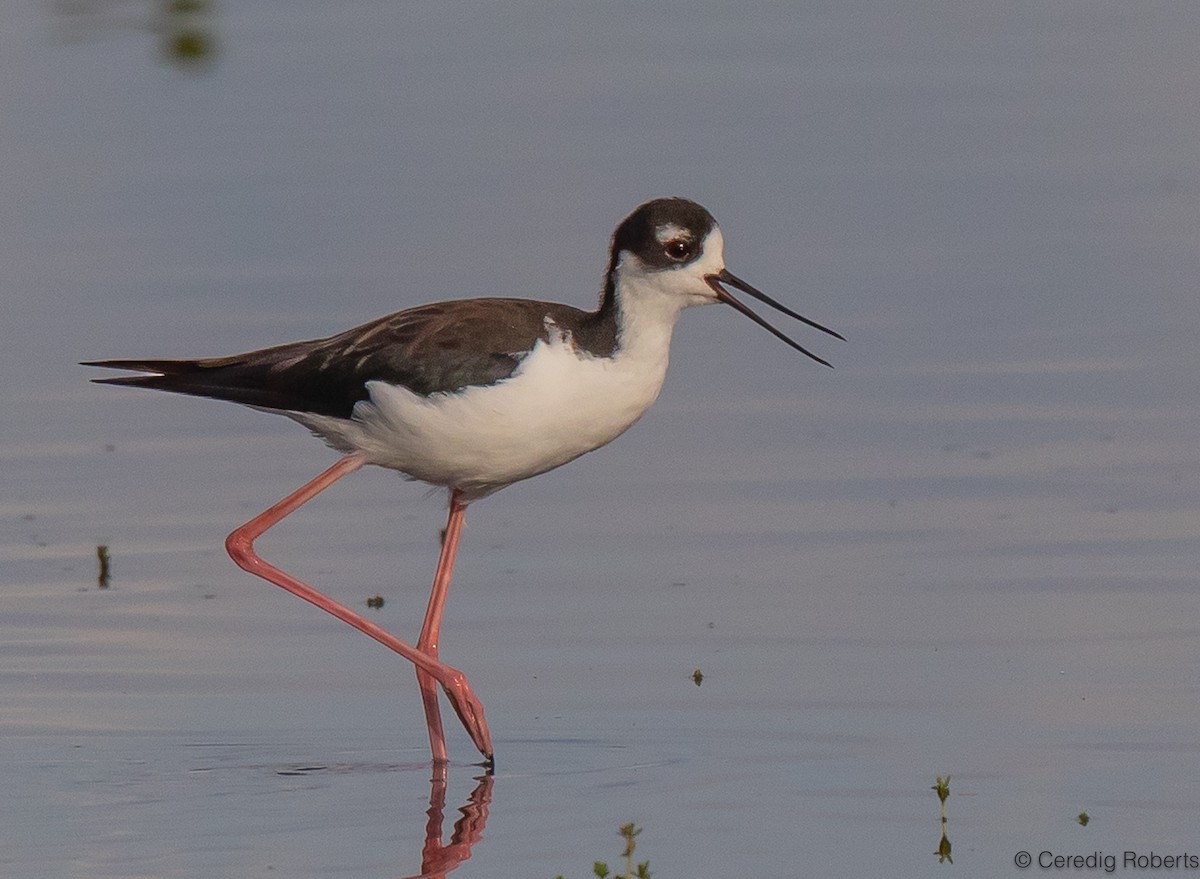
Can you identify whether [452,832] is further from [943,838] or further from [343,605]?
[343,605]

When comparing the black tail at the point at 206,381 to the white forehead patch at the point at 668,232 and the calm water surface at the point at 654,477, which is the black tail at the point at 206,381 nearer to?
the calm water surface at the point at 654,477

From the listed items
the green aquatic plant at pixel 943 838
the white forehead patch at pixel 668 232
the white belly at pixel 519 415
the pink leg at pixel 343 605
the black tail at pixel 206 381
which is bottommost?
the green aquatic plant at pixel 943 838

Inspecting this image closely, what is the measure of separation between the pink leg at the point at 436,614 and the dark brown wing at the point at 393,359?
2.01 feet

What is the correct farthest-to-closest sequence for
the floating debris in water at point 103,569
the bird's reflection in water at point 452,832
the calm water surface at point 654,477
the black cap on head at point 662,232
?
the floating debris in water at point 103,569
the black cap on head at point 662,232
the calm water surface at point 654,477
the bird's reflection in water at point 452,832

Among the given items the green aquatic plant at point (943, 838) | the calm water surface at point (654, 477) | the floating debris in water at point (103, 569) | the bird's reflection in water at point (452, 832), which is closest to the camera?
Result: the green aquatic plant at point (943, 838)

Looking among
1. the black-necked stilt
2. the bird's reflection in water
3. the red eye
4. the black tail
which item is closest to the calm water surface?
the bird's reflection in water

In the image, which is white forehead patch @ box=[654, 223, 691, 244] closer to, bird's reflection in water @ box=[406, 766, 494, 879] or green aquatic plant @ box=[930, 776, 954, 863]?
bird's reflection in water @ box=[406, 766, 494, 879]

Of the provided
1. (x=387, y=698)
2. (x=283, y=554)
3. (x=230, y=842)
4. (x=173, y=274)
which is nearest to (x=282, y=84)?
(x=173, y=274)

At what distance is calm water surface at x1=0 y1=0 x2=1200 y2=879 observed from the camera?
7289 millimetres

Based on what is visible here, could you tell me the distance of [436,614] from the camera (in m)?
8.59

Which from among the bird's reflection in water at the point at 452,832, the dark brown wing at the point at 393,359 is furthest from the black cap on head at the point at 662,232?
the bird's reflection in water at the point at 452,832

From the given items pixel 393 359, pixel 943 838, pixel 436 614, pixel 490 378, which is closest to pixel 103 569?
pixel 436 614

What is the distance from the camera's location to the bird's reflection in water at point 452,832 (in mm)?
6898

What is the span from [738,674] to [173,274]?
5611 millimetres
